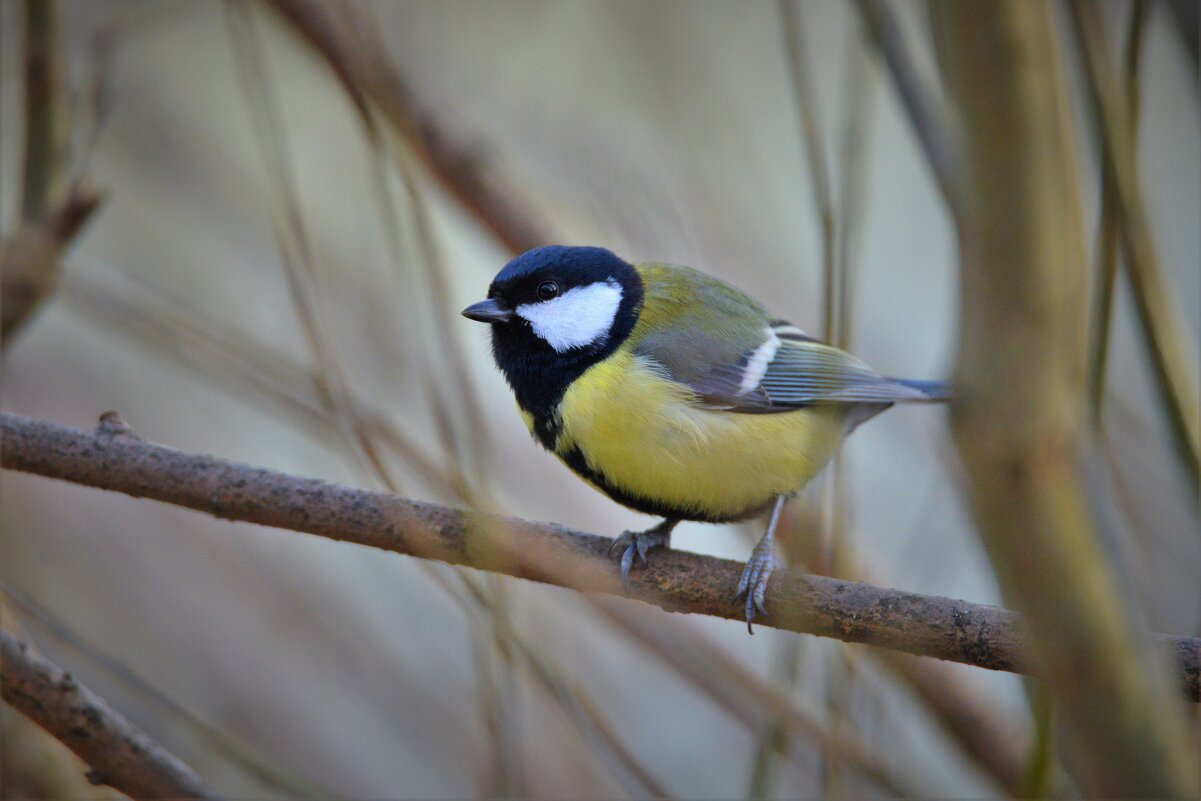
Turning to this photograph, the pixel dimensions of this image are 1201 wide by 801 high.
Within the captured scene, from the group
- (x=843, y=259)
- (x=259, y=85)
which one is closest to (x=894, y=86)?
(x=843, y=259)

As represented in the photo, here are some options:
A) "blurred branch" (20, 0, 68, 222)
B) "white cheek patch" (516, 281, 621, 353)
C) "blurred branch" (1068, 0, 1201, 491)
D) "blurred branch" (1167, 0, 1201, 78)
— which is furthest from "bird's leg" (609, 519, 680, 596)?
"blurred branch" (20, 0, 68, 222)

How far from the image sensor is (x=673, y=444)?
1837mm

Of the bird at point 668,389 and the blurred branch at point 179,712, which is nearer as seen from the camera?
the blurred branch at point 179,712

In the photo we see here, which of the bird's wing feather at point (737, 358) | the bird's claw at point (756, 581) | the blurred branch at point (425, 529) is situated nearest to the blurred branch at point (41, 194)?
the blurred branch at point (425, 529)

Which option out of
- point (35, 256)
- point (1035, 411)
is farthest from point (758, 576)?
point (35, 256)

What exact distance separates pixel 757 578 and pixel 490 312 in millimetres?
732

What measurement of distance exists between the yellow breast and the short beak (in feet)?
0.67

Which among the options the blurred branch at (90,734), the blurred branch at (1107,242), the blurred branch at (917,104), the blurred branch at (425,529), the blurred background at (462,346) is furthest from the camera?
the blurred background at (462,346)

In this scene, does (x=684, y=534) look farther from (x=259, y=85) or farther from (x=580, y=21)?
(x=259, y=85)

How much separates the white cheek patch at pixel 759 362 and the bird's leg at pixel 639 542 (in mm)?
316

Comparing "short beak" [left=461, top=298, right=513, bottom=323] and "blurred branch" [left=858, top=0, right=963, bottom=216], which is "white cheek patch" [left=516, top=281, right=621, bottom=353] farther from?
"blurred branch" [left=858, top=0, right=963, bottom=216]

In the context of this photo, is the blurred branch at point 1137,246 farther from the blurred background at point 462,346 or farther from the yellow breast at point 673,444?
the blurred background at point 462,346

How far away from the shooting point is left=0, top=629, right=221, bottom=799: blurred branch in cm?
116

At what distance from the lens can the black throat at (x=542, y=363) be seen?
1921 millimetres
